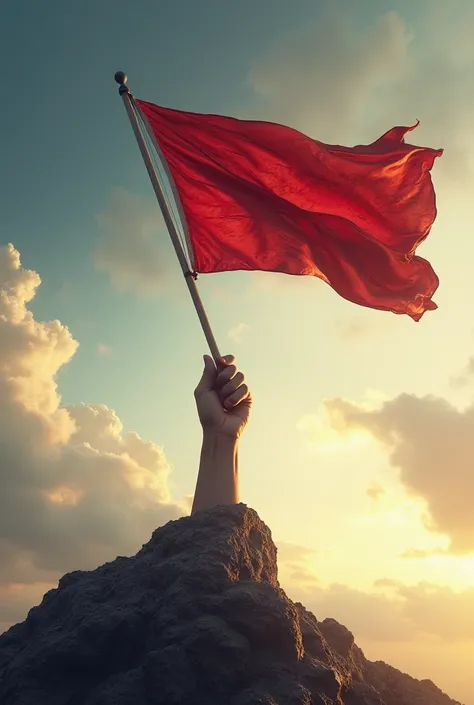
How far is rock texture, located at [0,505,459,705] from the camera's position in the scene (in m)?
6.60

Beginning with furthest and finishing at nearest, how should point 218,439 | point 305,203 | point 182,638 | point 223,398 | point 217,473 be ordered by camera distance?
point 305,203
point 223,398
point 218,439
point 217,473
point 182,638

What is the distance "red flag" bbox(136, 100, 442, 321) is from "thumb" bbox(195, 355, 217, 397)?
1716 mm

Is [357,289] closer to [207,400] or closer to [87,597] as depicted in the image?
[207,400]

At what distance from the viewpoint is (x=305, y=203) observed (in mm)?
11719

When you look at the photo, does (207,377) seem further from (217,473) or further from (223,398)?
(217,473)

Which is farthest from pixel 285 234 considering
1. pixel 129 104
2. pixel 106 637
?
pixel 106 637

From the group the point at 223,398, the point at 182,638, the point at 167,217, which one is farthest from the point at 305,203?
the point at 182,638

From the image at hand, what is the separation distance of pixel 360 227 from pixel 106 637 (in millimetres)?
8133

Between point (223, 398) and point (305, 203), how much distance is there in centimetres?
413

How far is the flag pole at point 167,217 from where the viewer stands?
980cm

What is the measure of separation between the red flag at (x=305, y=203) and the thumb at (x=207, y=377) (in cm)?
172

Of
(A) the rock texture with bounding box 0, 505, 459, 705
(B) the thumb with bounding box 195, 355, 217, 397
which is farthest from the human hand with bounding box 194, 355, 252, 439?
(A) the rock texture with bounding box 0, 505, 459, 705

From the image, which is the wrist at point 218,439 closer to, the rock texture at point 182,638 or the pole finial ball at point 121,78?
the rock texture at point 182,638

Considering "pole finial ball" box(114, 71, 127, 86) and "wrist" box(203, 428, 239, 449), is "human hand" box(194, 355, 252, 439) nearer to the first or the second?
"wrist" box(203, 428, 239, 449)
